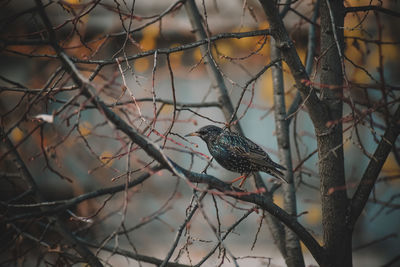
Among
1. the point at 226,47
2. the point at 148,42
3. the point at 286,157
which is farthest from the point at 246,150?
the point at 148,42

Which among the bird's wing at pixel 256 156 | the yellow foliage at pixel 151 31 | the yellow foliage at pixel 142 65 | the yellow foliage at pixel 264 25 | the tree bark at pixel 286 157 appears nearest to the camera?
the tree bark at pixel 286 157

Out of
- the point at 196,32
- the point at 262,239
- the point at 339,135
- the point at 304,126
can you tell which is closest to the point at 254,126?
the point at 304,126

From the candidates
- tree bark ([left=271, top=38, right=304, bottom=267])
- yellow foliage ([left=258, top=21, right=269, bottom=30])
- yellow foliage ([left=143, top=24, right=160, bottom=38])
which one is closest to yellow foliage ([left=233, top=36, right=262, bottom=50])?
yellow foliage ([left=258, top=21, right=269, bottom=30])

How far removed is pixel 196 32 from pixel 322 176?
83.2 inches

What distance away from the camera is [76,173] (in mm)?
6742

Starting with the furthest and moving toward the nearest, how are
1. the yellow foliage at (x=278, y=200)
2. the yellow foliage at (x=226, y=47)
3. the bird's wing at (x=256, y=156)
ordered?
the yellow foliage at (x=226, y=47)
the yellow foliage at (x=278, y=200)
the bird's wing at (x=256, y=156)

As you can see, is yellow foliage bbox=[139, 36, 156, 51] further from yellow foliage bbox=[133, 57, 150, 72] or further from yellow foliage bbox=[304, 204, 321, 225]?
yellow foliage bbox=[304, 204, 321, 225]

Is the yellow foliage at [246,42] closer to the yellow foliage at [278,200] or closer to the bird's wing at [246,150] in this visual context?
the yellow foliage at [278,200]

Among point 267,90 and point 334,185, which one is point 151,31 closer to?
point 267,90

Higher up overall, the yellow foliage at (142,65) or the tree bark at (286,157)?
the yellow foliage at (142,65)

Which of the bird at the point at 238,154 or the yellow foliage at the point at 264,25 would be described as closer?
the bird at the point at 238,154

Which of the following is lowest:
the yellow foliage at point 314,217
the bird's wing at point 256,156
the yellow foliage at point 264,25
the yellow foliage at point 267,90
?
the bird's wing at point 256,156

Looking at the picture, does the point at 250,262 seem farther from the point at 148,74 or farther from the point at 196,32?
the point at 196,32

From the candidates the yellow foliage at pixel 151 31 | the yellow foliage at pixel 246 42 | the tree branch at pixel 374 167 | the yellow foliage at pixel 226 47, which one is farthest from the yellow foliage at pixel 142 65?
the tree branch at pixel 374 167
